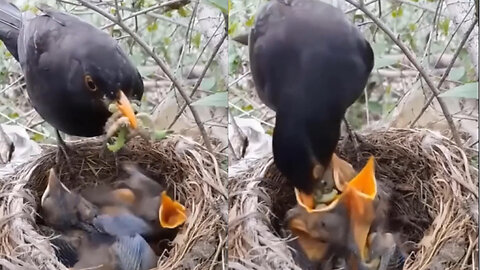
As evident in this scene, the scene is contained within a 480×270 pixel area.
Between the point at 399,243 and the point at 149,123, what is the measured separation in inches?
16.3

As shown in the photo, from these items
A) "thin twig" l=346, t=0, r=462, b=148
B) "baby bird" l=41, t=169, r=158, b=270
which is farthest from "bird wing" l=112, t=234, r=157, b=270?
"thin twig" l=346, t=0, r=462, b=148

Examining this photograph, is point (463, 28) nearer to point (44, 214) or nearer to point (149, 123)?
point (149, 123)

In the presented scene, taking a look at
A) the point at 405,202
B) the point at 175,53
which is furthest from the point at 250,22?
the point at 405,202

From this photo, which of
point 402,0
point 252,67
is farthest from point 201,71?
point 402,0

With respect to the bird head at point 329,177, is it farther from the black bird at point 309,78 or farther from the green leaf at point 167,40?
the green leaf at point 167,40

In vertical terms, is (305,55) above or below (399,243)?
above

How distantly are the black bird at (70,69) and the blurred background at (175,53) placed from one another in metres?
0.02

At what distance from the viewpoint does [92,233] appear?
1.17 meters

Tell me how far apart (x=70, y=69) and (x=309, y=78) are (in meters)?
0.36

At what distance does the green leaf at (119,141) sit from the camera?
3.74 ft

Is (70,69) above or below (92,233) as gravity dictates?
above

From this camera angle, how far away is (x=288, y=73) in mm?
1070

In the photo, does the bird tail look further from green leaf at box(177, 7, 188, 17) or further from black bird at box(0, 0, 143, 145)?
green leaf at box(177, 7, 188, 17)

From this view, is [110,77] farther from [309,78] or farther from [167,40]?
[309,78]
